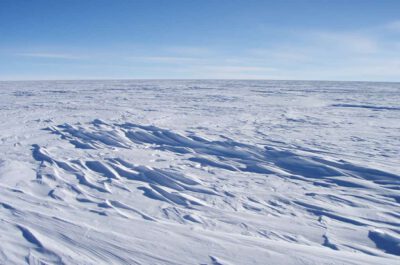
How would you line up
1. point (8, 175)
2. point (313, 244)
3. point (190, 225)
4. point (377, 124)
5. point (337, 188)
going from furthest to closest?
point (377, 124)
point (8, 175)
point (337, 188)
point (190, 225)
point (313, 244)

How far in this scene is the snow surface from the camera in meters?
2.72

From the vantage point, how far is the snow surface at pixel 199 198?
2725 mm

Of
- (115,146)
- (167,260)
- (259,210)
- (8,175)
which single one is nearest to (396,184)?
(259,210)

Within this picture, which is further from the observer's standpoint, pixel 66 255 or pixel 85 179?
pixel 85 179

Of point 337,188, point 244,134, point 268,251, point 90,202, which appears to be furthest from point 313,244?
point 244,134

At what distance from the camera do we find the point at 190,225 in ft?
10.4

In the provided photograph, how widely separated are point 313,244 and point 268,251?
485 mm

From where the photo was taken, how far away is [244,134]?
24.8 feet

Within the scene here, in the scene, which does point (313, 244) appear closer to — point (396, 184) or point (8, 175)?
point (396, 184)

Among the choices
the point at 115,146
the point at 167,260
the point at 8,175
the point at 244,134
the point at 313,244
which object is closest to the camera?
the point at 167,260

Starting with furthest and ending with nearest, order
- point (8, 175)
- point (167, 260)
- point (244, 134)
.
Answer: point (244, 134) < point (8, 175) < point (167, 260)

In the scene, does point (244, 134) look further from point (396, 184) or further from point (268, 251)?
point (268, 251)

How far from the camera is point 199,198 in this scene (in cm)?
389

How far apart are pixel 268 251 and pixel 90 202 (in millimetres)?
2130
